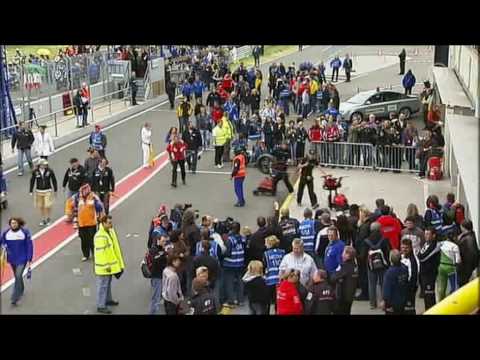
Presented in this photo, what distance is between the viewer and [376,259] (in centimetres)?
1214

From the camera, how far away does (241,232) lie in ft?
43.9

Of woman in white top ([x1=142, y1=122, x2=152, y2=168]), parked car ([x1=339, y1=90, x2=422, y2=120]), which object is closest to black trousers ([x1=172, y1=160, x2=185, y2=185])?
woman in white top ([x1=142, y1=122, x2=152, y2=168])

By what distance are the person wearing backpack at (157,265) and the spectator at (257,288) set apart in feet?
4.09

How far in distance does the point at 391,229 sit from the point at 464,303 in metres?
4.89

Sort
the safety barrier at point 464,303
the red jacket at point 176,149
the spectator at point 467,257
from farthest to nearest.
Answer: the red jacket at point 176,149, the spectator at point 467,257, the safety barrier at point 464,303

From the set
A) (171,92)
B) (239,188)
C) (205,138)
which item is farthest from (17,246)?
(171,92)

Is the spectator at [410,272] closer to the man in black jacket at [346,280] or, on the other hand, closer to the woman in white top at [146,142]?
the man in black jacket at [346,280]

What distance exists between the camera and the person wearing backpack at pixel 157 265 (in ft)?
39.4

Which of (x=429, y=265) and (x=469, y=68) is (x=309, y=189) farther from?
(x=429, y=265)

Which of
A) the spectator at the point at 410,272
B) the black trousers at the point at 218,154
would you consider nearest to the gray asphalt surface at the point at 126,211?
the black trousers at the point at 218,154
